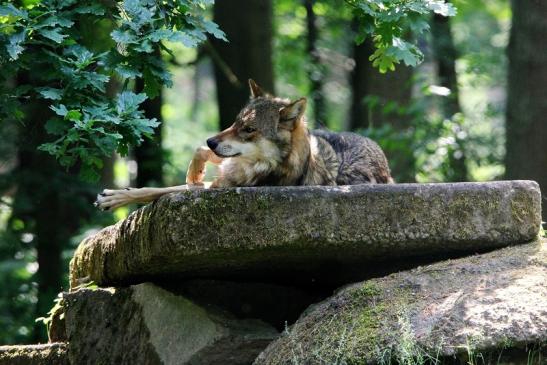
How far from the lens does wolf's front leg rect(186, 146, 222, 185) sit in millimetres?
6867

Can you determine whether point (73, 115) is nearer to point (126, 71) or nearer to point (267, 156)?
point (126, 71)

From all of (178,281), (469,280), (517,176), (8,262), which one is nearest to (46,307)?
(8,262)

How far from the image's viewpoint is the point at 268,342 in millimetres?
5758

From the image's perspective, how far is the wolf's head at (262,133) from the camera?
6445 millimetres

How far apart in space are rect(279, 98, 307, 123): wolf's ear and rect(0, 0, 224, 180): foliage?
1.04 m

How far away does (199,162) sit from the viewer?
271 inches

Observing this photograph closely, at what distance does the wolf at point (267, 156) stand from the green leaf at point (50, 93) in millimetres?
966

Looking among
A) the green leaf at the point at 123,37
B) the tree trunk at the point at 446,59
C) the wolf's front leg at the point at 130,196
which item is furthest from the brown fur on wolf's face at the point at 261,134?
the tree trunk at the point at 446,59

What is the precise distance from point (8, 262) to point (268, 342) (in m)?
8.57

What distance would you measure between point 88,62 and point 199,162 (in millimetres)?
1592

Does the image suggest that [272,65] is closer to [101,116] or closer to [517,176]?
[517,176]

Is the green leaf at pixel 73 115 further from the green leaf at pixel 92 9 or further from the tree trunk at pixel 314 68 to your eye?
the tree trunk at pixel 314 68

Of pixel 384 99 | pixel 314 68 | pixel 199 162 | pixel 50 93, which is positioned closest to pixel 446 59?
pixel 384 99

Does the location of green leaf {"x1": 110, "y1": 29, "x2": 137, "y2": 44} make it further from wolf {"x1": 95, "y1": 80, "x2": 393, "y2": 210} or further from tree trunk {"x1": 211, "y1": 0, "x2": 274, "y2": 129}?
tree trunk {"x1": 211, "y1": 0, "x2": 274, "y2": 129}
